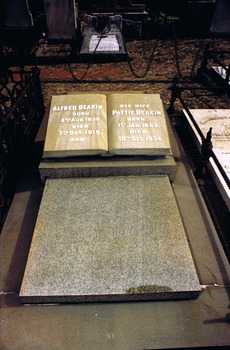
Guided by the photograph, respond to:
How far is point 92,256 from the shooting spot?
2.76 metres

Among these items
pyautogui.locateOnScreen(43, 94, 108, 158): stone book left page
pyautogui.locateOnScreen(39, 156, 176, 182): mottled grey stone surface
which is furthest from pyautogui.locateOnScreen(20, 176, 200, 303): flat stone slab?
pyautogui.locateOnScreen(43, 94, 108, 158): stone book left page

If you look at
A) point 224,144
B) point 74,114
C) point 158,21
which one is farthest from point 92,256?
point 158,21

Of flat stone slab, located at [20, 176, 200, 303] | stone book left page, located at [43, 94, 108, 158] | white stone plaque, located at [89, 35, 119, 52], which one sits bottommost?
flat stone slab, located at [20, 176, 200, 303]

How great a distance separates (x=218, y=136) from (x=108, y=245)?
3.26m

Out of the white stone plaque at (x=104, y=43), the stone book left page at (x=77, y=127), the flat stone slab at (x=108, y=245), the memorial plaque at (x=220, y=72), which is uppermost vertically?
the stone book left page at (x=77, y=127)

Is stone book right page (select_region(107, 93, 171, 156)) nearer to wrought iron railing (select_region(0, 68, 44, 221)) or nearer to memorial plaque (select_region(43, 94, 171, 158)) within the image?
memorial plaque (select_region(43, 94, 171, 158))

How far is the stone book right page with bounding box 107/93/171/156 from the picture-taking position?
3613mm

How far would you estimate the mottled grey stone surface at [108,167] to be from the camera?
358 cm

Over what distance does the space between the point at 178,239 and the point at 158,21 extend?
13926mm

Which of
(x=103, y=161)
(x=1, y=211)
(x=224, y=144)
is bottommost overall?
(x=1, y=211)

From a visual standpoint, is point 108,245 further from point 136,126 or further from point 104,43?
point 104,43

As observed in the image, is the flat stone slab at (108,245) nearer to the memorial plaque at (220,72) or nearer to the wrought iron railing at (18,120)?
the wrought iron railing at (18,120)

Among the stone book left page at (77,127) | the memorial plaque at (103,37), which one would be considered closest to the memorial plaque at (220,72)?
the memorial plaque at (103,37)

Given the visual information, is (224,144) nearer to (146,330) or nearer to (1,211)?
(146,330)
